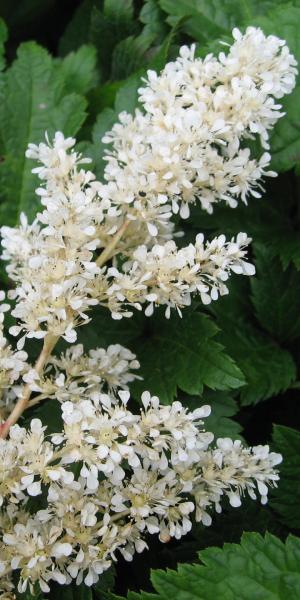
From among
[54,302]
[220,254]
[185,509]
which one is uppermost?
[220,254]

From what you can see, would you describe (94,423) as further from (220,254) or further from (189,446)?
(220,254)

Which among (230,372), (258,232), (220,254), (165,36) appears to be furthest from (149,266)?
(165,36)

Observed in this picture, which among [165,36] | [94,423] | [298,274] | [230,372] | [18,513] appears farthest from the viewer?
[165,36]

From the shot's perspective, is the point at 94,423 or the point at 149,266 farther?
the point at 149,266

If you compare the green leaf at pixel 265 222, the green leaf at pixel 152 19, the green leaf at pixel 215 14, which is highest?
the green leaf at pixel 215 14

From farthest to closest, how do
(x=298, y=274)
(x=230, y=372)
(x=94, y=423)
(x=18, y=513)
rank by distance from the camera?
(x=298, y=274), (x=230, y=372), (x=18, y=513), (x=94, y=423)

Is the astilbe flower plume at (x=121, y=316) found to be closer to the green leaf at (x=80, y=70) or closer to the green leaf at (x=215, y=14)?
the green leaf at (x=215, y=14)

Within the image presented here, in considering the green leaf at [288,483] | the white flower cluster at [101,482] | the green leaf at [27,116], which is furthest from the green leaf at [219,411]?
the green leaf at [27,116]

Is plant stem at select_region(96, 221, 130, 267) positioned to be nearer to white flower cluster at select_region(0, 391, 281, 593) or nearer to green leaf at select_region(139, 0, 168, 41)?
white flower cluster at select_region(0, 391, 281, 593)

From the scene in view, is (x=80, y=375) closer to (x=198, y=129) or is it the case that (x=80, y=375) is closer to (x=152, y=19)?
(x=198, y=129)
